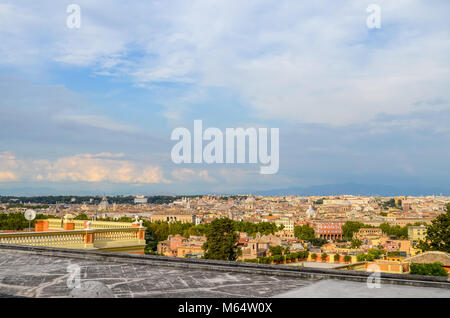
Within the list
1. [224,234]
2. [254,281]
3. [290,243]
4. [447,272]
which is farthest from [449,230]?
[290,243]

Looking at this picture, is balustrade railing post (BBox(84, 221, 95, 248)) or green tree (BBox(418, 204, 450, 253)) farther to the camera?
green tree (BBox(418, 204, 450, 253))

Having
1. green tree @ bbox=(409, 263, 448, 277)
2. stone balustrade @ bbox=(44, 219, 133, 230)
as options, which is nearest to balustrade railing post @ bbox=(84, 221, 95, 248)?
stone balustrade @ bbox=(44, 219, 133, 230)

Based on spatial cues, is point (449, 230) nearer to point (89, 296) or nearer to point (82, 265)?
point (82, 265)

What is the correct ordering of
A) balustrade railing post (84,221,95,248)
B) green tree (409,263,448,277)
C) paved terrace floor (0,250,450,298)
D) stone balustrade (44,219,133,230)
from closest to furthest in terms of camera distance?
paved terrace floor (0,250,450,298) → balustrade railing post (84,221,95,248) → stone balustrade (44,219,133,230) → green tree (409,263,448,277)

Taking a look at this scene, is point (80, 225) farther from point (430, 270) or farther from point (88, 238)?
point (430, 270)

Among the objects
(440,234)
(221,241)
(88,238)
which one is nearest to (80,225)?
(88,238)

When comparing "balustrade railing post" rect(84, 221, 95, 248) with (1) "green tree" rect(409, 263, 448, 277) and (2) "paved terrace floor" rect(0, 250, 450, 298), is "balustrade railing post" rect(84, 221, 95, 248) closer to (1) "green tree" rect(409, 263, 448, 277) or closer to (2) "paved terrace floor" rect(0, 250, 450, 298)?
(2) "paved terrace floor" rect(0, 250, 450, 298)

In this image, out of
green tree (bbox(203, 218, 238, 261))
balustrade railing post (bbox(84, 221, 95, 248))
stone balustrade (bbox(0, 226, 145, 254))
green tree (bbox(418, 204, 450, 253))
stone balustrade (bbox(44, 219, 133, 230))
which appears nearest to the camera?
stone balustrade (bbox(0, 226, 145, 254))
